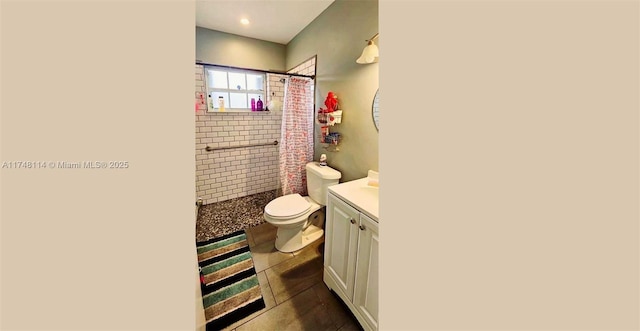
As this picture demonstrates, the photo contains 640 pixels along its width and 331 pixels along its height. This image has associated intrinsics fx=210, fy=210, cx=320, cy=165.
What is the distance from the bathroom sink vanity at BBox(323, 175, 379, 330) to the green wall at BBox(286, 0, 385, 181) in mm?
472

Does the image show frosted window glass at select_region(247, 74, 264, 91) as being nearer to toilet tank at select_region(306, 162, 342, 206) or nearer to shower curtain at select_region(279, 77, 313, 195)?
shower curtain at select_region(279, 77, 313, 195)

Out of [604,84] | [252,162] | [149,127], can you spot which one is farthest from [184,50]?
[252,162]

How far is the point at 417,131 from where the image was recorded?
0.35 meters

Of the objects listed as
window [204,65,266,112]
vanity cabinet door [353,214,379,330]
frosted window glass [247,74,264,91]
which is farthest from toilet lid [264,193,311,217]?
frosted window glass [247,74,264,91]

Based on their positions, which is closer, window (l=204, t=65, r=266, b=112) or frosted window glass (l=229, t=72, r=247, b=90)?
window (l=204, t=65, r=266, b=112)

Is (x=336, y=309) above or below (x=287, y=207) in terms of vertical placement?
below

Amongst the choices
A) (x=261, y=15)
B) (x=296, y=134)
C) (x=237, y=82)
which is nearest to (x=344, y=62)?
(x=296, y=134)

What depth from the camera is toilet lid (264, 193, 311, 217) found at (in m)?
1.78

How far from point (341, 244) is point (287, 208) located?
0.69 metres

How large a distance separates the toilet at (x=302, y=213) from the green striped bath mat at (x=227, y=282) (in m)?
0.37

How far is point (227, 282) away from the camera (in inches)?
61.5

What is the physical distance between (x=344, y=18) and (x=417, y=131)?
1940 mm

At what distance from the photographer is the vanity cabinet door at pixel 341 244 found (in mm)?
1211

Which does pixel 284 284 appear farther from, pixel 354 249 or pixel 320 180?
pixel 320 180
